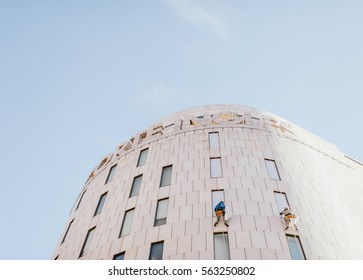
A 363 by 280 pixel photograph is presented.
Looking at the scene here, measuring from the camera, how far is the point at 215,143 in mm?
24125

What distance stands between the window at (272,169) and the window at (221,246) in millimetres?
6333

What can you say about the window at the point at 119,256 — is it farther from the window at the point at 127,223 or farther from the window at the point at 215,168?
the window at the point at 215,168

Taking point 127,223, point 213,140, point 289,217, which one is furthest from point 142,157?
point 289,217

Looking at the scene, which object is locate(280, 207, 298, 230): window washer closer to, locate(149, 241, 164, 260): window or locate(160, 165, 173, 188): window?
locate(149, 241, 164, 260): window

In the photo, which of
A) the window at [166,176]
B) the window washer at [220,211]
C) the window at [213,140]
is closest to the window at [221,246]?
the window washer at [220,211]

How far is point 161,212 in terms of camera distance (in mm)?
19484

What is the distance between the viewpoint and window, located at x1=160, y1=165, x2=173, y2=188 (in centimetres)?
2161

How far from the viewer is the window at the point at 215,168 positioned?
21.0 metres

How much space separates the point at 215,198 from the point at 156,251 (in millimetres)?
4864

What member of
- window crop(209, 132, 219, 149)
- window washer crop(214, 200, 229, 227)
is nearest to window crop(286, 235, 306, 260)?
window washer crop(214, 200, 229, 227)
